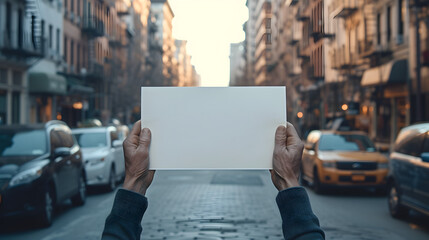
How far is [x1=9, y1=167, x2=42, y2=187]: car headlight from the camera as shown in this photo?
30.6 ft

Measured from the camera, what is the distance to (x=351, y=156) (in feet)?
50.2

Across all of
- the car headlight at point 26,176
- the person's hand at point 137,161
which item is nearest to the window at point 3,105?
the car headlight at point 26,176

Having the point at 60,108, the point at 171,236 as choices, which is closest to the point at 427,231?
the point at 171,236

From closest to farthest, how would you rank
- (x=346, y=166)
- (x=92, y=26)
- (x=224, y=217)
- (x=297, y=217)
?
(x=297, y=217) < (x=224, y=217) < (x=346, y=166) < (x=92, y=26)

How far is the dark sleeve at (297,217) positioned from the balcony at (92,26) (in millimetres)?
37495

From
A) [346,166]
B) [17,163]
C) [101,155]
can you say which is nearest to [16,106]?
[101,155]

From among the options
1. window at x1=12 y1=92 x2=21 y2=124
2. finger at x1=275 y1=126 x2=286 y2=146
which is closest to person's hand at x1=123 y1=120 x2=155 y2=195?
finger at x1=275 y1=126 x2=286 y2=146

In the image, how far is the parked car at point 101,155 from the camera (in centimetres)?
1535

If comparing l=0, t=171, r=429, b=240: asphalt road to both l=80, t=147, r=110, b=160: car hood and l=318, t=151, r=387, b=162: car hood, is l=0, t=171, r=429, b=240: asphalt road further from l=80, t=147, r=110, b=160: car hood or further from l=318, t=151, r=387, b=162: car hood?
l=80, t=147, r=110, b=160: car hood

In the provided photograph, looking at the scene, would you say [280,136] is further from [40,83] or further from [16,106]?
[40,83]

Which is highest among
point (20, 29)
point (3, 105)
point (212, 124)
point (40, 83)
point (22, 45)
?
point (20, 29)

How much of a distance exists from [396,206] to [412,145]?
1.07 m

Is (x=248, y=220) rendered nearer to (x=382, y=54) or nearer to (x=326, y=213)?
(x=326, y=213)

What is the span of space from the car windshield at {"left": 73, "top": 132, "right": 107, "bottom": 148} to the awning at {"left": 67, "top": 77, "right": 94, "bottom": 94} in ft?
70.3
